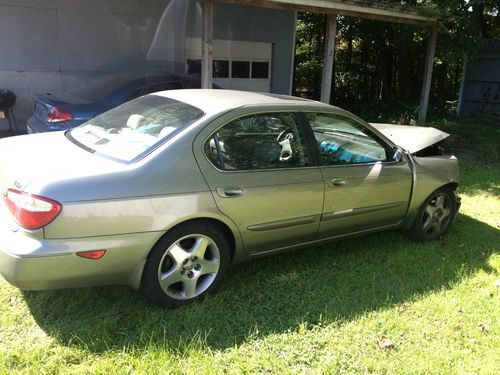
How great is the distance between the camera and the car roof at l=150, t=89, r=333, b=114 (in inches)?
142

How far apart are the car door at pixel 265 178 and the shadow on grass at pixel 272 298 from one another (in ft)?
1.22

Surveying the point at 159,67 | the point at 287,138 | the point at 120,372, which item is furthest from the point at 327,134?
the point at 159,67

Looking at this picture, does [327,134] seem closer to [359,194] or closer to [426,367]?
[359,194]

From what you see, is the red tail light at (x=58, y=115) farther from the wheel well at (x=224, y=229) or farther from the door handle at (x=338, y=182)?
the door handle at (x=338, y=182)

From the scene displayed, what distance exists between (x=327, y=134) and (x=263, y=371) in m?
2.19

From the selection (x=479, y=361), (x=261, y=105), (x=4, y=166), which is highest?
(x=261, y=105)

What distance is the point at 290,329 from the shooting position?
10.7ft

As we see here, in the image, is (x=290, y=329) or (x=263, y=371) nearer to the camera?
(x=263, y=371)

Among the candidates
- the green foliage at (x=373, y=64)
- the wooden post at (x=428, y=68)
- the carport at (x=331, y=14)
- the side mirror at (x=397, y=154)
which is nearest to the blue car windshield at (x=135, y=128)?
the side mirror at (x=397, y=154)

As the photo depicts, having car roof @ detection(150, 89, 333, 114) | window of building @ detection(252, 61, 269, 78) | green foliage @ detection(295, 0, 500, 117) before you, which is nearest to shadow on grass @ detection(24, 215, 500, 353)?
car roof @ detection(150, 89, 333, 114)

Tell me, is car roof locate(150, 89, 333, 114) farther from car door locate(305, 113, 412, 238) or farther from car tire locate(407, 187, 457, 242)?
car tire locate(407, 187, 457, 242)

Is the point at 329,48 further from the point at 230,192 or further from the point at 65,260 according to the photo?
the point at 65,260

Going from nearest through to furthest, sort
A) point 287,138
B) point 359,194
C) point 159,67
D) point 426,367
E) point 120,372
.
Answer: point 120,372
point 426,367
point 287,138
point 359,194
point 159,67

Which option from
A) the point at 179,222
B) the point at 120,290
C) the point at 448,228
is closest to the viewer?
the point at 179,222
